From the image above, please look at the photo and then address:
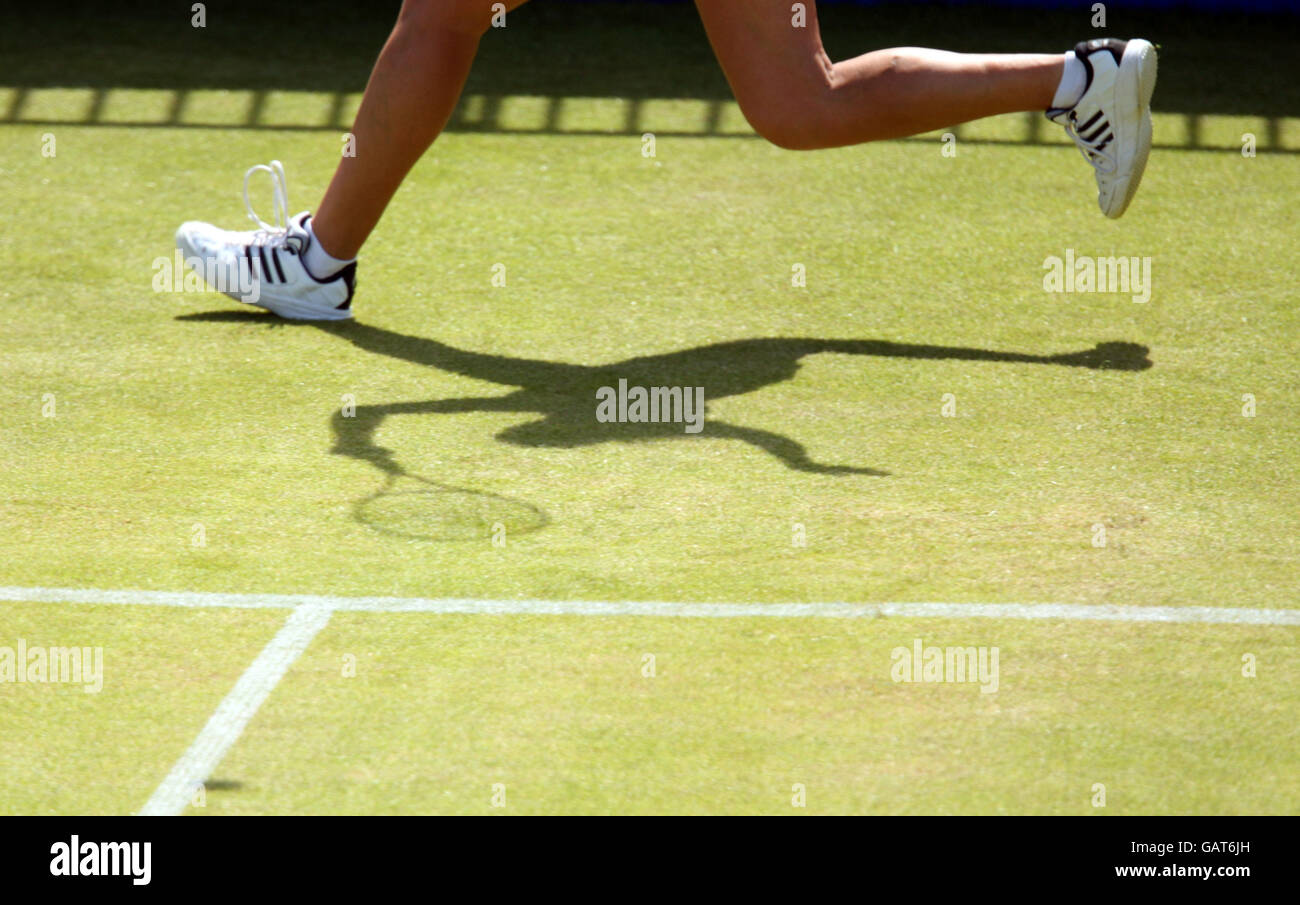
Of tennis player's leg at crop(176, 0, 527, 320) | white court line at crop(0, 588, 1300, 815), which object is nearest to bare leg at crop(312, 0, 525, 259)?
tennis player's leg at crop(176, 0, 527, 320)

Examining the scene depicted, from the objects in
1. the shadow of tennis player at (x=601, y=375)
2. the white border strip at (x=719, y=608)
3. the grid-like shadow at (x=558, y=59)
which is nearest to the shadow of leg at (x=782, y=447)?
the shadow of tennis player at (x=601, y=375)

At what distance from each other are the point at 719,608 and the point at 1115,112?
2.20 metres

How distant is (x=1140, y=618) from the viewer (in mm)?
3793

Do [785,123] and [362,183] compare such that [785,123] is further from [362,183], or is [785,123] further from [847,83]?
[362,183]

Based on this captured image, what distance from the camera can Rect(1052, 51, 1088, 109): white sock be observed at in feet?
16.6

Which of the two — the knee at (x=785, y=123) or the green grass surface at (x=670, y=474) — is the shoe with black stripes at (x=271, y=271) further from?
the knee at (x=785, y=123)

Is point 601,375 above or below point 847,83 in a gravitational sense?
below

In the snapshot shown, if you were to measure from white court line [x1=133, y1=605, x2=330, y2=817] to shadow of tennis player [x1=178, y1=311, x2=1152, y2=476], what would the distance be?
846 millimetres

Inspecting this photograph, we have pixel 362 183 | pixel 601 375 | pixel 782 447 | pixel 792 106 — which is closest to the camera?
pixel 782 447

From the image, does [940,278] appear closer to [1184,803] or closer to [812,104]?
[812,104]

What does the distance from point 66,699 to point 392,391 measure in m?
1.77

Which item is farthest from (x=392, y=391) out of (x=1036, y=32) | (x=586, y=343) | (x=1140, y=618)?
(x=1036, y=32)

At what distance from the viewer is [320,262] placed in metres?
5.55

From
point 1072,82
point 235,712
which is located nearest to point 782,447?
point 1072,82
